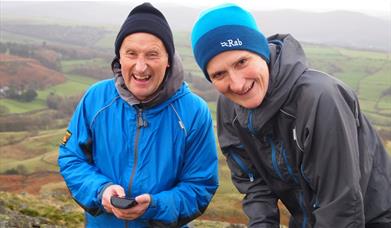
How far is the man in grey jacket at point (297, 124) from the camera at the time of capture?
2650 millimetres

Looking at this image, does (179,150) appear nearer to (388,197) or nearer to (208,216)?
(388,197)

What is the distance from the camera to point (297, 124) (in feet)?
9.20

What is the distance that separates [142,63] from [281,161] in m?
1.44

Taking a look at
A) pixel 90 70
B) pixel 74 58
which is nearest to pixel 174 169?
pixel 90 70

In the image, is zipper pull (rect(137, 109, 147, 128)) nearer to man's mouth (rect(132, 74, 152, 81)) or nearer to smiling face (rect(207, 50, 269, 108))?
man's mouth (rect(132, 74, 152, 81))

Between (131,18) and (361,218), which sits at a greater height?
(131,18)

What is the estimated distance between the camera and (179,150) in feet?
12.4

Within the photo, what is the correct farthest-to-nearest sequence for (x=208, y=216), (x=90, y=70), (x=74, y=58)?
(x=74, y=58) < (x=90, y=70) < (x=208, y=216)

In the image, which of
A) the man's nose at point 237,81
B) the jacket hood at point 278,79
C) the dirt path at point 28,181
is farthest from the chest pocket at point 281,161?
Result: the dirt path at point 28,181

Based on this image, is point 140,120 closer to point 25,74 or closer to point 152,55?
point 152,55

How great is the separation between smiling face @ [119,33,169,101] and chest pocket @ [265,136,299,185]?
119 centimetres

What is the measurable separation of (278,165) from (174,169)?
1069 mm

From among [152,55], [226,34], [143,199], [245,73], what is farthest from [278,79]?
[143,199]

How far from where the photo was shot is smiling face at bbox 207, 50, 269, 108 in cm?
291
